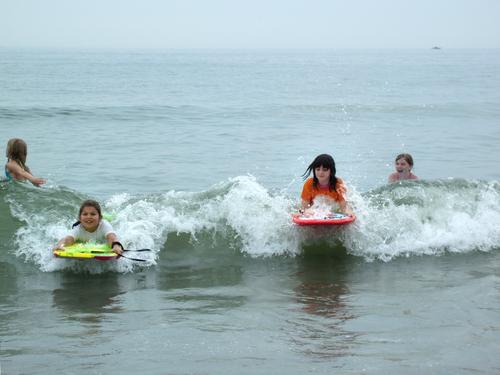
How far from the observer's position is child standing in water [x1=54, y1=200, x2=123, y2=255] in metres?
8.93

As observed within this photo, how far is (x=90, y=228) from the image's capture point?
9031 millimetres

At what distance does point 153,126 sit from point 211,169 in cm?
832

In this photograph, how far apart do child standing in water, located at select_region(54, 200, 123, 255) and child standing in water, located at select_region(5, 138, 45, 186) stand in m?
2.36

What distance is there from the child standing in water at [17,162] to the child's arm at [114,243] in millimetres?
2673

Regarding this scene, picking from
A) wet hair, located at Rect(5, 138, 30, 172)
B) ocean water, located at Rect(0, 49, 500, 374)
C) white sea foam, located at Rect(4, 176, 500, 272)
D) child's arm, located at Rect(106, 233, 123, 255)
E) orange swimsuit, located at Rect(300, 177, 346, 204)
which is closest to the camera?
ocean water, located at Rect(0, 49, 500, 374)

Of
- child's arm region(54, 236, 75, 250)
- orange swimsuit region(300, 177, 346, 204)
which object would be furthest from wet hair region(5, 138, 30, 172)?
orange swimsuit region(300, 177, 346, 204)

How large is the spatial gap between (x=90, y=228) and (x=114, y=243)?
0.52 metres

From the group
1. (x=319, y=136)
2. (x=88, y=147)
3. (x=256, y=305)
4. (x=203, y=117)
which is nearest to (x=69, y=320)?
(x=256, y=305)

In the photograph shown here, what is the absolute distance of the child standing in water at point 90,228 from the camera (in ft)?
29.3

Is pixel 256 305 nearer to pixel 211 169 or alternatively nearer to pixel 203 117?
pixel 211 169

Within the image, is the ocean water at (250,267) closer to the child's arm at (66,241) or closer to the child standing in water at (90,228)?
the child's arm at (66,241)

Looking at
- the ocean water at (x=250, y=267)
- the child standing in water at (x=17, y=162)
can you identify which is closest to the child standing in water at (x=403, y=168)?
the ocean water at (x=250, y=267)

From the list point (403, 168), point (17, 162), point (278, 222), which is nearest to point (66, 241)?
point (278, 222)

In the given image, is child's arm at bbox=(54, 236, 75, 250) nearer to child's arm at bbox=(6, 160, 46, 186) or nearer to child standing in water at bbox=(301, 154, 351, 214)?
child's arm at bbox=(6, 160, 46, 186)
